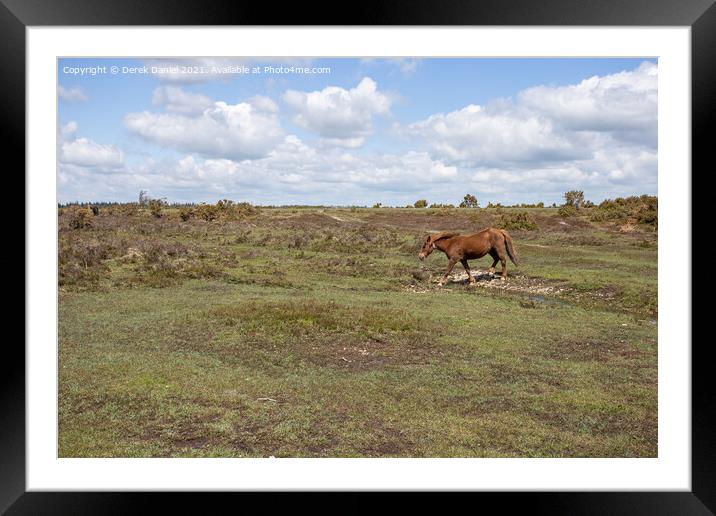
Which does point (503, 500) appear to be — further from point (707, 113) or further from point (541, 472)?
point (707, 113)

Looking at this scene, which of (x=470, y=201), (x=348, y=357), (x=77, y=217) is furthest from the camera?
(x=470, y=201)

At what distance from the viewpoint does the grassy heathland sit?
5.82m

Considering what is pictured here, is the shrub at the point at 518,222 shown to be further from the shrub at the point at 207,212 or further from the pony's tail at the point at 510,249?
the shrub at the point at 207,212

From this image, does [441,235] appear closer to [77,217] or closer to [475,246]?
[475,246]

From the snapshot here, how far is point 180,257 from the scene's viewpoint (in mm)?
17547

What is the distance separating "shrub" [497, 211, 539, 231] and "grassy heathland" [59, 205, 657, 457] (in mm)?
11350

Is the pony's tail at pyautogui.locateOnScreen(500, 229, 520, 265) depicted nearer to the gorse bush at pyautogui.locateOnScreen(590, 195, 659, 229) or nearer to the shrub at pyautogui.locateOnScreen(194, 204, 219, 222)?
the gorse bush at pyautogui.locateOnScreen(590, 195, 659, 229)
